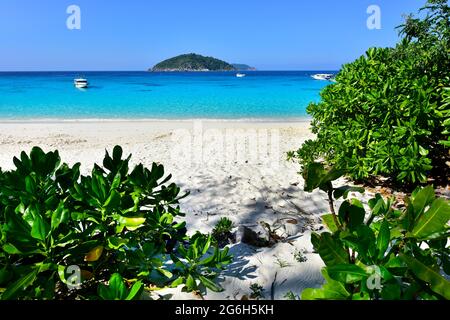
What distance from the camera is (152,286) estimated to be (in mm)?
2236

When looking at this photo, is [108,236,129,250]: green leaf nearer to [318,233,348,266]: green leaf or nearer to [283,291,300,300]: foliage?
[318,233,348,266]: green leaf

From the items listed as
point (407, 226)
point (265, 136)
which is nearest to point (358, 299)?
point (407, 226)

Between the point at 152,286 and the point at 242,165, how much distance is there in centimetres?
444

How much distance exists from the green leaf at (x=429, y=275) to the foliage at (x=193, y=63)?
161955mm

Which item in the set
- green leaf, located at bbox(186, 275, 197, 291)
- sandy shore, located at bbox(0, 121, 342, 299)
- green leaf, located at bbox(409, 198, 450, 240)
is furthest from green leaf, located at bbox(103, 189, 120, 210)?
green leaf, located at bbox(409, 198, 450, 240)

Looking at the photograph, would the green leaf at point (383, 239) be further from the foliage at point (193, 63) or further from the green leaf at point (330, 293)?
the foliage at point (193, 63)

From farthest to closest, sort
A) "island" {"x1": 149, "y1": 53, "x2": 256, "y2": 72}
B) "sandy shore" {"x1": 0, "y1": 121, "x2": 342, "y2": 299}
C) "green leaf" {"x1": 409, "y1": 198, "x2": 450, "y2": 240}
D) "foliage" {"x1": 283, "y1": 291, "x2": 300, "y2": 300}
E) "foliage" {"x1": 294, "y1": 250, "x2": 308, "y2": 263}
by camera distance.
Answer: "island" {"x1": 149, "y1": 53, "x2": 256, "y2": 72} < "foliage" {"x1": 294, "y1": 250, "x2": 308, "y2": 263} < "sandy shore" {"x1": 0, "y1": 121, "x2": 342, "y2": 299} < "foliage" {"x1": 283, "y1": 291, "x2": 300, "y2": 300} < "green leaf" {"x1": 409, "y1": 198, "x2": 450, "y2": 240}

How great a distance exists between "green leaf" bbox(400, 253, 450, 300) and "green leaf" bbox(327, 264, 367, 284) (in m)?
0.15

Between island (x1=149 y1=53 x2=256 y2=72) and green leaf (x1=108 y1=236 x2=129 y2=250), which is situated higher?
island (x1=149 y1=53 x2=256 y2=72)

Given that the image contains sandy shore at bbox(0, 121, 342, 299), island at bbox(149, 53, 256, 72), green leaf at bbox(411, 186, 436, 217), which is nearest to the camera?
green leaf at bbox(411, 186, 436, 217)

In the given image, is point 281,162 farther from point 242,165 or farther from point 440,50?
point 440,50

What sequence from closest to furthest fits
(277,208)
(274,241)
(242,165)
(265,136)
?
(274,241), (277,208), (242,165), (265,136)

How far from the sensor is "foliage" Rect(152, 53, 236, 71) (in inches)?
6176
